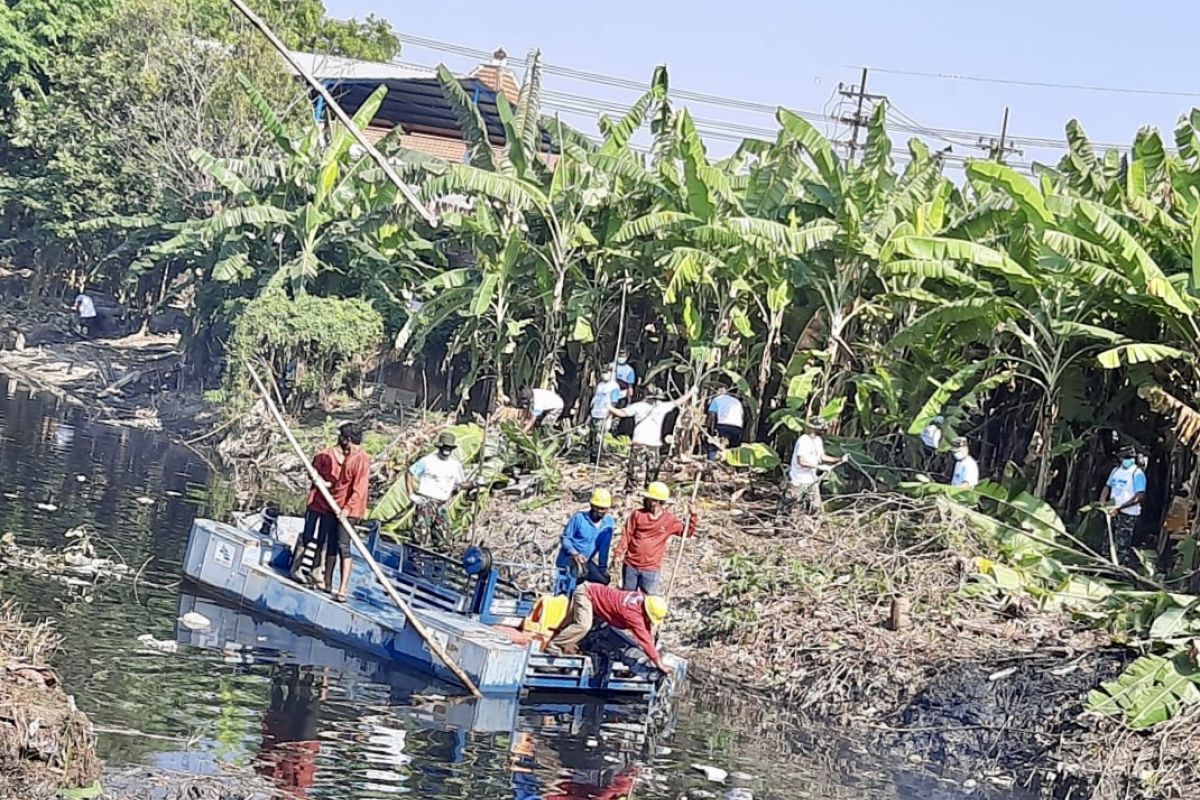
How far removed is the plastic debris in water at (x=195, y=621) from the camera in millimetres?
15648

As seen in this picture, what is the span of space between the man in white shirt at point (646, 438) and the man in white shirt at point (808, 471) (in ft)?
6.68

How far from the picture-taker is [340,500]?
15469mm

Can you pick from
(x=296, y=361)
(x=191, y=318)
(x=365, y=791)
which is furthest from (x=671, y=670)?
(x=191, y=318)

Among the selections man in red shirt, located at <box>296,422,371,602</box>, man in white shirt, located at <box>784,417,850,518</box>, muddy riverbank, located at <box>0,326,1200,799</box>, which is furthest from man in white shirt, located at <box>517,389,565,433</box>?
man in red shirt, located at <box>296,422,371,602</box>

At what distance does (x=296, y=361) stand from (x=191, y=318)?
18.0 feet

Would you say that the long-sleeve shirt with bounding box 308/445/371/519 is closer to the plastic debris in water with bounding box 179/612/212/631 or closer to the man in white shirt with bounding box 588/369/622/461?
the plastic debris in water with bounding box 179/612/212/631

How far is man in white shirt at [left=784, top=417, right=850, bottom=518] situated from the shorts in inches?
244

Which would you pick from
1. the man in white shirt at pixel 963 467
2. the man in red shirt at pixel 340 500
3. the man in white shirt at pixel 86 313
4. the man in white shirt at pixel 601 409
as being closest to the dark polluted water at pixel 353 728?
the man in red shirt at pixel 340 500

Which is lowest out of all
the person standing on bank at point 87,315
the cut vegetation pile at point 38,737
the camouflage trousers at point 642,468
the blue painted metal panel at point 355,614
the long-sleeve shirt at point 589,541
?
the blue painted metal panel at point 355,614

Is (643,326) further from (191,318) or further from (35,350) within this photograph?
(35,350)

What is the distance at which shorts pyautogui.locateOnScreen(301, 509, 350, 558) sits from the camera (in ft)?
51.9

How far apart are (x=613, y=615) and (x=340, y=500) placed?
9.57 feet

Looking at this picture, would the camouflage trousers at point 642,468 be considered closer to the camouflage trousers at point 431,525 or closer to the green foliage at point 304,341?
the camouflage trousers at point 431,525

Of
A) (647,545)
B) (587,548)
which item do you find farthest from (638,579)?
(587,548)
